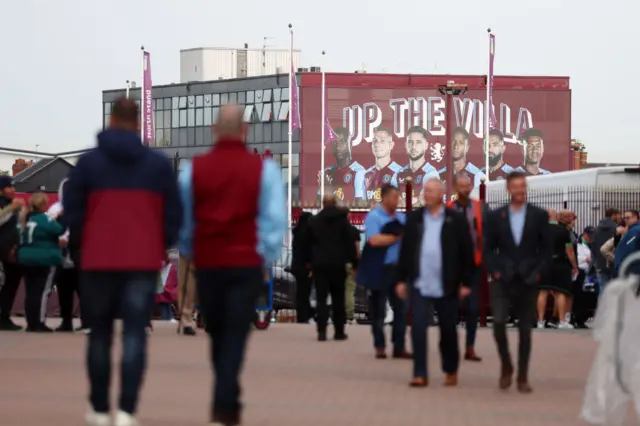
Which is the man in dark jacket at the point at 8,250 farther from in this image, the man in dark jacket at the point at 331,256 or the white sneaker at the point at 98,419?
the white sneaker at the point at 98,419

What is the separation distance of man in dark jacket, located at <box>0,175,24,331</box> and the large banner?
83901 mm

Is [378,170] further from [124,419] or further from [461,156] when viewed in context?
[124,419]

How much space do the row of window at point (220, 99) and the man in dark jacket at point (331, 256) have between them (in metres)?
86.3

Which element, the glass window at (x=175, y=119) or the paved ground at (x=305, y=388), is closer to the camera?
the paved ground at (x=305, y=388)

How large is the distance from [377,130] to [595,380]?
96858 mm

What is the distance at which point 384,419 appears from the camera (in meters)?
10.5

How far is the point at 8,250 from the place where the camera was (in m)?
19.8

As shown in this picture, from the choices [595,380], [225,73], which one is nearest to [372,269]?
[595,380]

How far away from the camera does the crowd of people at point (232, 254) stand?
8.88 m

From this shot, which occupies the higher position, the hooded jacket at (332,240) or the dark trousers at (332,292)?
the hooded jacket at (332,240)

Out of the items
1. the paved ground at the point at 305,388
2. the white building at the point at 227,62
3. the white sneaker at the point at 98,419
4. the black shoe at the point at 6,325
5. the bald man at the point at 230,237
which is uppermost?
the white building at the point at 227,62

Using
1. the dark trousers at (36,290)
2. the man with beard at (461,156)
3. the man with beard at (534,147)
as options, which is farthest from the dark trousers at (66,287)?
the man with beard at (534,147)

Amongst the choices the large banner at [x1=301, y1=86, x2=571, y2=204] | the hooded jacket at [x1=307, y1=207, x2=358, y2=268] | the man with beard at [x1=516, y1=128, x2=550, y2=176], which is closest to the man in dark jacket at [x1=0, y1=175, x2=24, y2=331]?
the hooded jacket at [x1=307, y1=207, x2=358, y2=268]

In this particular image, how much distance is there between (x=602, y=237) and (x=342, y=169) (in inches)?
3200
